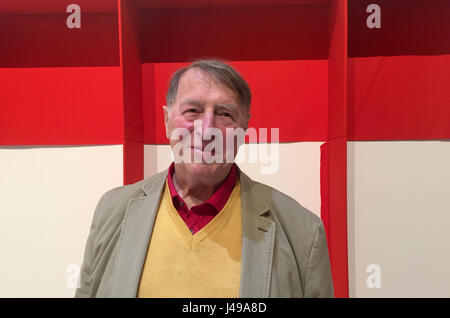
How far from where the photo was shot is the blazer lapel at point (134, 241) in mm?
901

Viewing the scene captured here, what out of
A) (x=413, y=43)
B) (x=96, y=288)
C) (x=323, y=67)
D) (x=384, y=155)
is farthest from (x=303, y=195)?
(x=96, y=288)

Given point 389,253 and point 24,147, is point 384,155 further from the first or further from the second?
point 24,147

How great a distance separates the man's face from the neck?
3 centimetres

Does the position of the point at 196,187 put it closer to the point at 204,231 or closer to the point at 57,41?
the point at 204,231

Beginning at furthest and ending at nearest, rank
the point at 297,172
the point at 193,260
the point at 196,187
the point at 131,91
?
the point at 297,172
the point at 131,91
the point at 196,187
the point at 193,260

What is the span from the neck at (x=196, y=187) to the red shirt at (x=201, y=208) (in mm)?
21

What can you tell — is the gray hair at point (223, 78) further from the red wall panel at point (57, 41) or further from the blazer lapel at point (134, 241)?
the red wall panel at point (57, 41)

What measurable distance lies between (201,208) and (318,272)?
1.37 ft

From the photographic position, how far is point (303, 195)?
1642 mm

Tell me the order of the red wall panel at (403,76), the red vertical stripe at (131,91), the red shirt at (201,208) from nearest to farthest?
the red shirt at (201,208) < the red vertical stripe at (131,91) < the red wall panel at (403,76)

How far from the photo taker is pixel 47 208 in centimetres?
169

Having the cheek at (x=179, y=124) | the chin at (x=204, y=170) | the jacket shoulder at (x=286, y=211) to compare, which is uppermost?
the cheek at (x=179, y=124)

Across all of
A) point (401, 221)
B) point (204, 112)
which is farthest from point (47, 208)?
point (401, 221)

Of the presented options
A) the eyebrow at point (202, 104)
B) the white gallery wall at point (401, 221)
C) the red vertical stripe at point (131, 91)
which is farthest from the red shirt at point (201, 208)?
the white gallery wall at point (401, 221)
